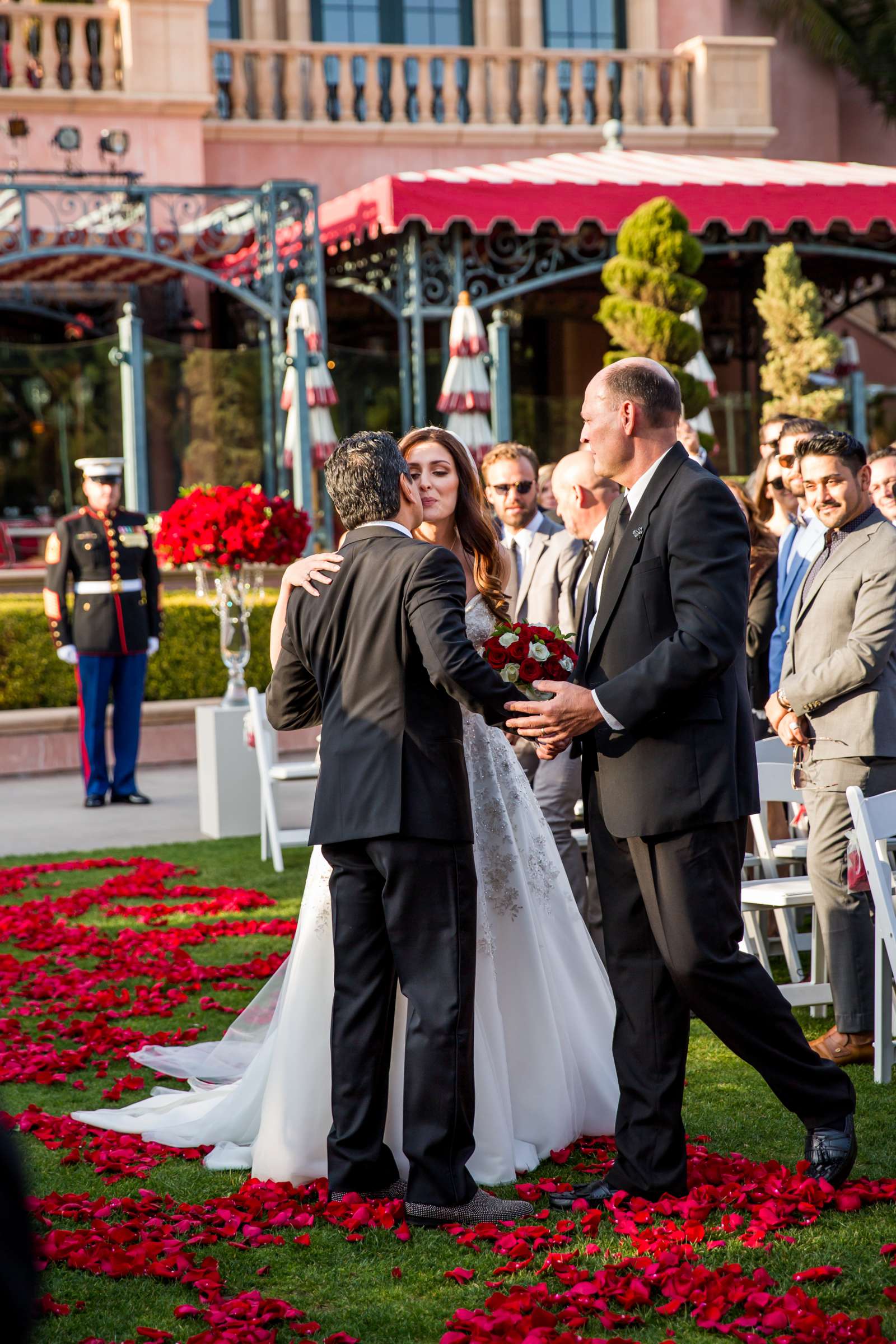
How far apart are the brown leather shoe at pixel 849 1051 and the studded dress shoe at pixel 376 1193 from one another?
1.70 metres

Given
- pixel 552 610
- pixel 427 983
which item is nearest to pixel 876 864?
pixel 427 983

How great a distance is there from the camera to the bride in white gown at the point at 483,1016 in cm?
429

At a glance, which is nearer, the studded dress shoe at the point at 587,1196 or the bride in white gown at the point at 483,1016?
the studded dress shoe at the point at 587,1196

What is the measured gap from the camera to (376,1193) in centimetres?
411

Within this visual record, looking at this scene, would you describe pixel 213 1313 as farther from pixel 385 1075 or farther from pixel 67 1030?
pixel 67 1030

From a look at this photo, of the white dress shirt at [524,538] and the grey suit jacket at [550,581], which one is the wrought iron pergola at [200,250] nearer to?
the white dress shirt at [524,538]

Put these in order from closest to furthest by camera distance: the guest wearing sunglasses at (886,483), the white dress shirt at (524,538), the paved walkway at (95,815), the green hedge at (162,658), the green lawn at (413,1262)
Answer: the green lawn at (413,1262) → the white dress shirt at (524,538) → the guest wearing sunglasses at (886,483) → the paved walkway at (95,815) → the green hedge at (162,658)

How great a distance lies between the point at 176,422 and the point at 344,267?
12.4 ft

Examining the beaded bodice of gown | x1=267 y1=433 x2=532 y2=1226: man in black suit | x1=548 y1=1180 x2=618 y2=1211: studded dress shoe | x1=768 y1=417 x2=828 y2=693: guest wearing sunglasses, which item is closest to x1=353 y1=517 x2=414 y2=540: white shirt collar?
x1=267 y1=433 x2=532 y2=1226: man in black suit

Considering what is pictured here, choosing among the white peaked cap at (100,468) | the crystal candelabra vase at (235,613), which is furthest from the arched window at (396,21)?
the crystal candelabra vase at (235,613)

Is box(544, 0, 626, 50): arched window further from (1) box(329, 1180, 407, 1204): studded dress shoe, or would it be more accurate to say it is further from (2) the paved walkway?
(1) box(329, 1180, 407, 1204): studded dress shoe

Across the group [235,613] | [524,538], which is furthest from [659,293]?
[524,538]

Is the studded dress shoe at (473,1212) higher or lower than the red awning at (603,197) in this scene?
lower

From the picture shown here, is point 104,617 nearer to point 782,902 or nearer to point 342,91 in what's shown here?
point 782,902
